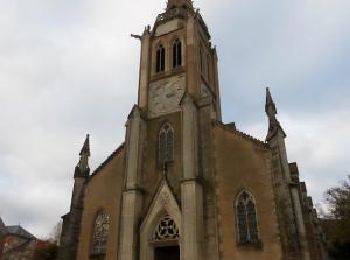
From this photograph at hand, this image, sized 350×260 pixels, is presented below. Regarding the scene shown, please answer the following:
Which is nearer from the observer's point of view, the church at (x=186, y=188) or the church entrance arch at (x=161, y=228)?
the church at (x=186, y=188)

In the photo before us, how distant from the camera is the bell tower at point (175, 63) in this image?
2617cm

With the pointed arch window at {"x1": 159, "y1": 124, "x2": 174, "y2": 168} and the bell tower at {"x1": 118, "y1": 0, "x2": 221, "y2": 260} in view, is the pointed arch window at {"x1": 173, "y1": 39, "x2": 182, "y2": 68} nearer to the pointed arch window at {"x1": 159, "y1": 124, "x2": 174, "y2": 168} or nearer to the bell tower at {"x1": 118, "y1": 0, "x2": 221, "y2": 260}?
the bell tower at {"x1": 118, "y1": 0, "x2": 221, "y2": 260}

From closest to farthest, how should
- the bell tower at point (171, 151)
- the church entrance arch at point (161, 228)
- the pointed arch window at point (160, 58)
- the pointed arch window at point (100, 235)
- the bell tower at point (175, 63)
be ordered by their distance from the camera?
the bell tower at point (171, 151), the church entrance arch at point (161, 228), the pointed arch window at point (100, 235), the bell tower at point (175, 63), the pointed arch window at point (160, 58)

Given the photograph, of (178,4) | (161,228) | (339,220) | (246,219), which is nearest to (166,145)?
(161,228)

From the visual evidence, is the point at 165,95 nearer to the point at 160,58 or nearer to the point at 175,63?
the point at 175,63

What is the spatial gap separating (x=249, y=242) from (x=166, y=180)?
6.24 m

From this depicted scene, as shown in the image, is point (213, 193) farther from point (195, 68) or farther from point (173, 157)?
point (195, 68)

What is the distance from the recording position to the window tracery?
70.4ft

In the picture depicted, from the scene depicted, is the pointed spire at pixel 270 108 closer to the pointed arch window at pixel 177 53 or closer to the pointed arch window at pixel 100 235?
the pointed arch window at pixel 177 53

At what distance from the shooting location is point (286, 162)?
68.0ft

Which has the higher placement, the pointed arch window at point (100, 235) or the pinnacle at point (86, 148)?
the pinnacle at point (86, 148)

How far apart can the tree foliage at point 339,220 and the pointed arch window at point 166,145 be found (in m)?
17.2

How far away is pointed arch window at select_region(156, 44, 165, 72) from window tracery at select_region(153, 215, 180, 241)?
39.0 feet

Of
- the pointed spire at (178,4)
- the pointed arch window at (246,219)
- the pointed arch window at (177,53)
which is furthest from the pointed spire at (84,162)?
the pointed spire at (178,4)
